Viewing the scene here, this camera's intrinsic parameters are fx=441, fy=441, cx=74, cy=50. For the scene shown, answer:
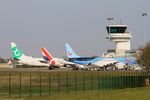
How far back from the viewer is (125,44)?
16538 cm

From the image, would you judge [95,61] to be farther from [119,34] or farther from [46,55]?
[119,34]

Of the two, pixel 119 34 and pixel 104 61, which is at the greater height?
pixel 119 34

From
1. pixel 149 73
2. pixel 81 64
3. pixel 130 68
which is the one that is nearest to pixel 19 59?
pixel 81 64

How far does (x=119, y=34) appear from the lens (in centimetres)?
16138

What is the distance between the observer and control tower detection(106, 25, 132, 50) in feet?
525

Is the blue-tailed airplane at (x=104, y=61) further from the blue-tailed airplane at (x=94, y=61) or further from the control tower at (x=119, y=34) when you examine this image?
the control tower at (x=119, y=34)

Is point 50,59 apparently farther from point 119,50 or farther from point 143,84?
point 143,84

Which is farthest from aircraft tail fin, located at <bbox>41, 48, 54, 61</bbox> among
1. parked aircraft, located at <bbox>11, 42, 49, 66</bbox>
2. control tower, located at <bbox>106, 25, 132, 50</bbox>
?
control tower, located at <bbox>106, 25, 132, 50</bbox>

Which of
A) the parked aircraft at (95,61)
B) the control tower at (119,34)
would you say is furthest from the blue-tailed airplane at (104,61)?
the control tower at (119,34)

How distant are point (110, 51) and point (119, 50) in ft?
34.6

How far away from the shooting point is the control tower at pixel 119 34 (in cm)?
16012

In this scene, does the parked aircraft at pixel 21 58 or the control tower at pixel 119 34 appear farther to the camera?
the control tower at pixel 119 34

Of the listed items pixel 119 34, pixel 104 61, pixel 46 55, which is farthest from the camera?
pixel 119 34

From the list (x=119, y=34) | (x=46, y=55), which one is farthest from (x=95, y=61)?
(x=119, y=34)
